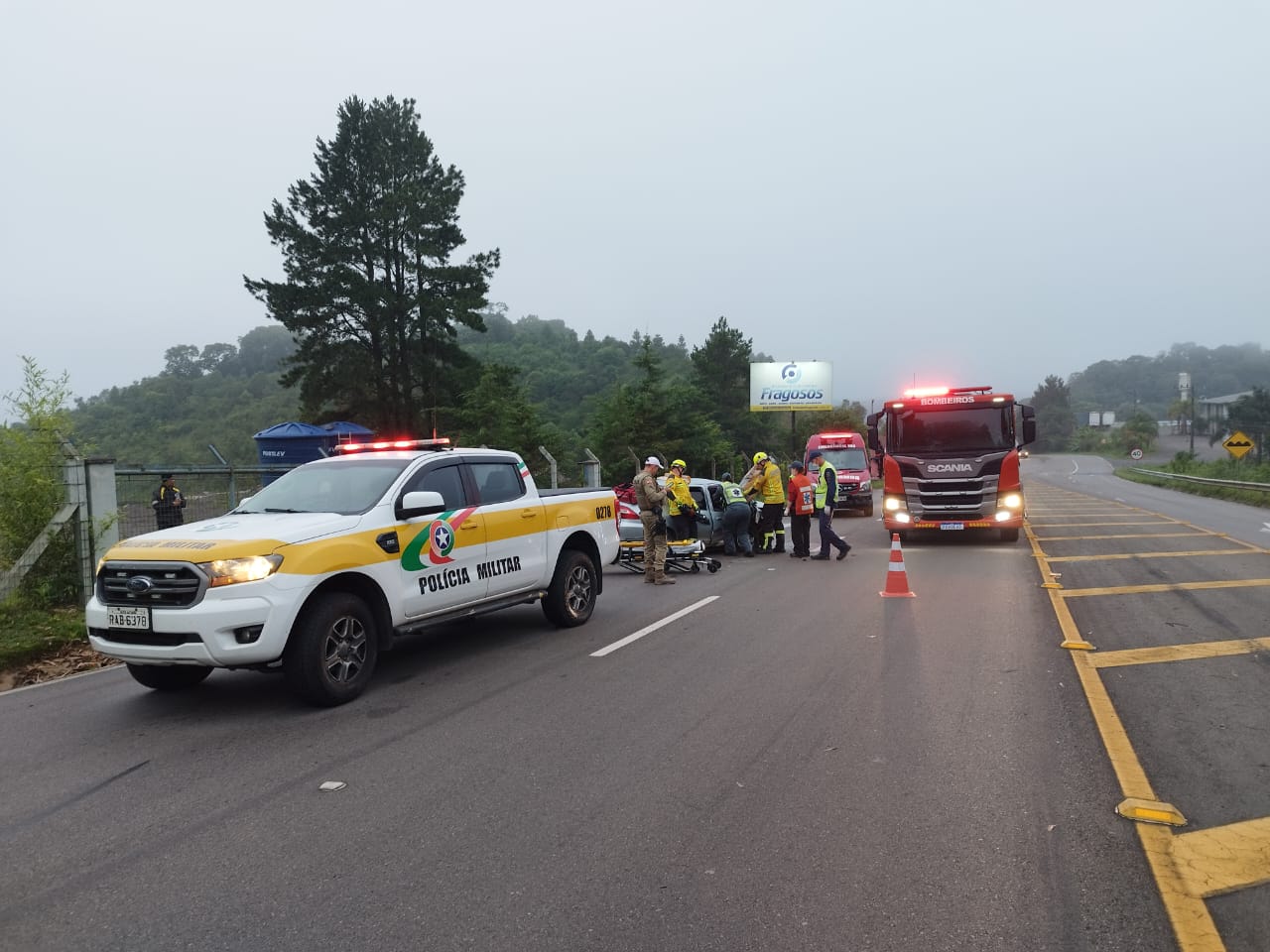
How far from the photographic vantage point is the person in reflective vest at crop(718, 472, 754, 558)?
48.1 feet

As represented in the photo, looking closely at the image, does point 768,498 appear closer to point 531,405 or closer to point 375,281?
point 531,405

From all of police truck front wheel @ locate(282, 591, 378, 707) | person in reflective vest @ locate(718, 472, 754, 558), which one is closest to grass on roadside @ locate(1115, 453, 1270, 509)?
person in reflective vest @ locate(718, 472, 754, 558)

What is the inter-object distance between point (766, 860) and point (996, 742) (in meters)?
2.03

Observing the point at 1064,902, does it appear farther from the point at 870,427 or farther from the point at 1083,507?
the point at 1083,507

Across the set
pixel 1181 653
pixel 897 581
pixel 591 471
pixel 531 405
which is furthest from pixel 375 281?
pixel 1181 653

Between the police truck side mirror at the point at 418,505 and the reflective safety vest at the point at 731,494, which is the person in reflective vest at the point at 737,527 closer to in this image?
the reflective safety vest at the point at 731,494

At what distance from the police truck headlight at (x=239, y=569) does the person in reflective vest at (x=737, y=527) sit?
9934 mm

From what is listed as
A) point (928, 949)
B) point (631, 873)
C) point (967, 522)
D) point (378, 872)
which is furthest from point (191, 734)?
point (967, 522)

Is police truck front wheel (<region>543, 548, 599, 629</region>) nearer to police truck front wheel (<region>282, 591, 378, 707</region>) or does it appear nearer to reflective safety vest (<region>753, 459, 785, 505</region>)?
police truck front wheel (<region>282, 591, 378, 707</region>)

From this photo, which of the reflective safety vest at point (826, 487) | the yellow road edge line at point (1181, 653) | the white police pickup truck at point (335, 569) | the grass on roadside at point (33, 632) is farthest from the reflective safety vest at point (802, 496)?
the grass on roadside at point (33, 632)

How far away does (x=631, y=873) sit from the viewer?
3412mm

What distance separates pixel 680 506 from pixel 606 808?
955 cm

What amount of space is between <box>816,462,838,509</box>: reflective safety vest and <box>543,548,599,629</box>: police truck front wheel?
6.17 metres

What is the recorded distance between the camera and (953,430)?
51.2 ft
